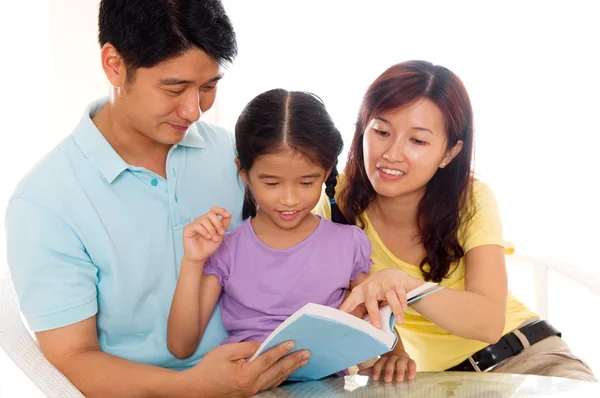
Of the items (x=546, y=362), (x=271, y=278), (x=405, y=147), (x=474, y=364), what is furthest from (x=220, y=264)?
(x=546, y=362)

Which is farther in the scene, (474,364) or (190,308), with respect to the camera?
(474,364)

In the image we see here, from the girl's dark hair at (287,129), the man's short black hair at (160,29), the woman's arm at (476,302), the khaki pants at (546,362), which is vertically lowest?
the khaki pants at (546,362)

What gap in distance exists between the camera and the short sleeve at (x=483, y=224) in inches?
72.6

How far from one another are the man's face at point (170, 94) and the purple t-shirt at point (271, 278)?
0.28 metres

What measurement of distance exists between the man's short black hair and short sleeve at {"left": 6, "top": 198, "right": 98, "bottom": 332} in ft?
1.16

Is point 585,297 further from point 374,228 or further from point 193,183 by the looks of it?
point 193,183

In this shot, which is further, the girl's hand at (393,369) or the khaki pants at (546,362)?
the khaki pants at (546,362)

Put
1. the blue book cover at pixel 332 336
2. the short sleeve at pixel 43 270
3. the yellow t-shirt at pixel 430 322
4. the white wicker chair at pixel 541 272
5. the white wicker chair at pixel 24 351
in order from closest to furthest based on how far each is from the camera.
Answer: the blue book cover at pixel 332 336, the white wicker chair at pixel 24 351, the short sleeve at pixel 43 270, the yellow t-shirt at pixel 430 322, the white wicker chair at pixel 541 272

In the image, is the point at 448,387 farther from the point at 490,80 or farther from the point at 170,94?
the point at 490,80

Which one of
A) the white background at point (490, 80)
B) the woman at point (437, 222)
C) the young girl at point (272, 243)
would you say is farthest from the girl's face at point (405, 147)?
the white background at point (490, 80)

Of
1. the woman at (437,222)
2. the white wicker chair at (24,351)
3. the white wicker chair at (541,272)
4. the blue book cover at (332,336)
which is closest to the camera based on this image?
the blue book cover at (332,336)

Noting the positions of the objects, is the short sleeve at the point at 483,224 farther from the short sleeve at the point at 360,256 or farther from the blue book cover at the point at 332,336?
the blue book cover at the point at 332,336

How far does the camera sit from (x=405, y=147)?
5.86ft

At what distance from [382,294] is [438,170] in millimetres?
591
